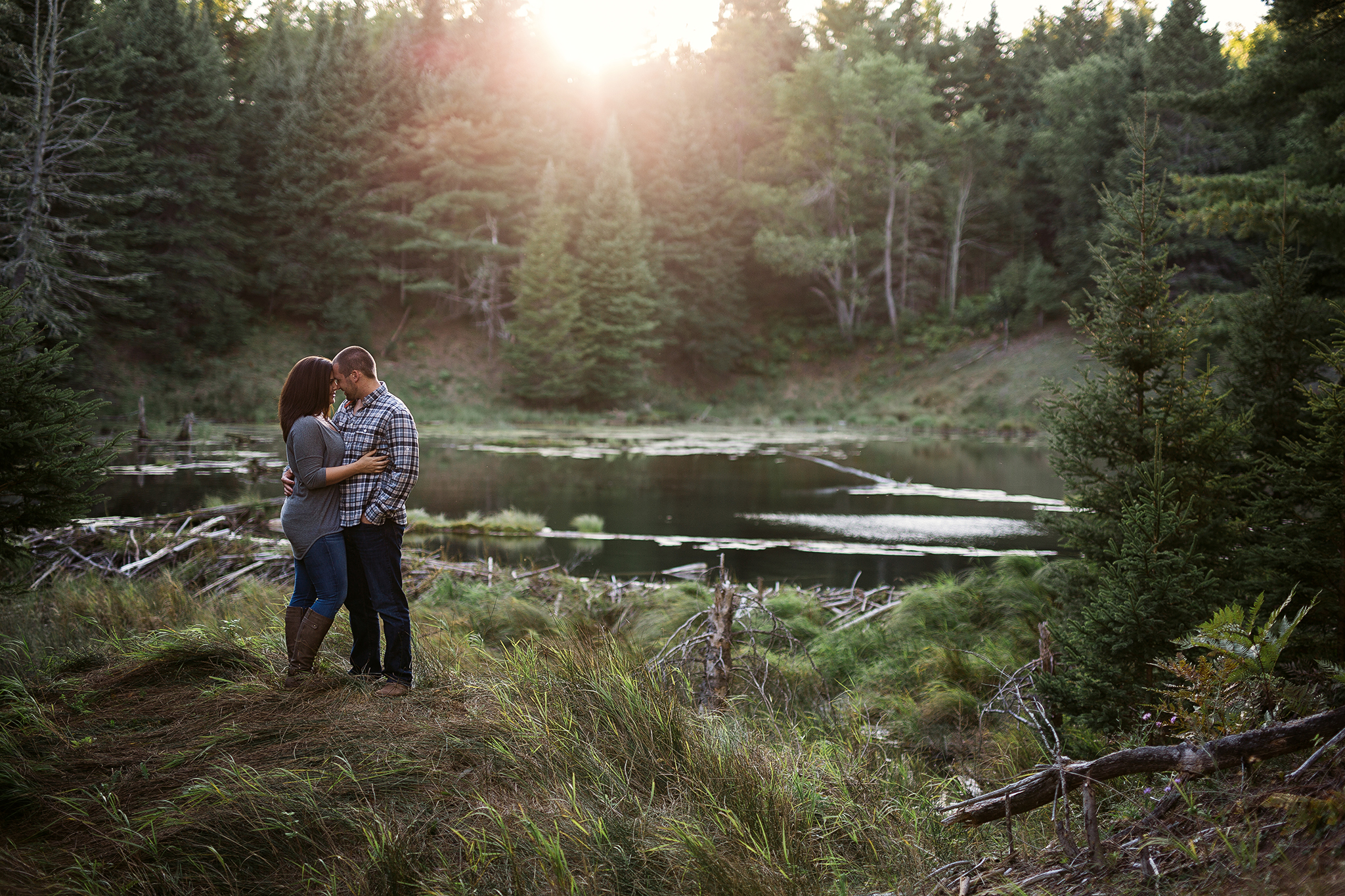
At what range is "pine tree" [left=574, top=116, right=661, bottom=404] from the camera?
39.4 m

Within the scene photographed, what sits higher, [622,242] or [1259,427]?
[622,242]

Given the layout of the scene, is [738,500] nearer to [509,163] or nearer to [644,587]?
[644,587]

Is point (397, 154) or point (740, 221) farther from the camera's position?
point (740, 221)

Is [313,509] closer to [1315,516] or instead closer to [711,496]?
[1315,516]

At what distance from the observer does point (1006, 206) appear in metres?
48.2

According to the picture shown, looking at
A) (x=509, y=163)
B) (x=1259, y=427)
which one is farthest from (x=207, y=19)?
(x=1259, y=427)

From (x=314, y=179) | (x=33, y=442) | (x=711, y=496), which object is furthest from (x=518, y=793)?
(x=314, y=179)

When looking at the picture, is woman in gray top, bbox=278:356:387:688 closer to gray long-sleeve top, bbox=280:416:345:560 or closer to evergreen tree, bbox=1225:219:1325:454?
gray long-sleeve top, bbox=280:416:345:560

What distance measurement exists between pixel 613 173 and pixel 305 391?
127 ft

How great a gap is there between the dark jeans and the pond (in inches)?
181

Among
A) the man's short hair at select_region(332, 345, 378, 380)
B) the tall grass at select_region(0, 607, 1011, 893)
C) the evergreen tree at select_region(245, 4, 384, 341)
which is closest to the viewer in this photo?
the tall grass at select_region(0, 607, 1011, 893)

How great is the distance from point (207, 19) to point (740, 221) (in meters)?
26.7

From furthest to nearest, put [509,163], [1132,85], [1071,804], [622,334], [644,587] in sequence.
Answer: [509,163] → [622,334] → [1132,85] → [644,587] → [1071,804]

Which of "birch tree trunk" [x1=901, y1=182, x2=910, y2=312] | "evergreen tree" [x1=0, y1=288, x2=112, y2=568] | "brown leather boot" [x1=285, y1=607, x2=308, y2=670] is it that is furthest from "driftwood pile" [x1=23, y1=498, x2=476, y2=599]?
"birch tree trunk" [x1=901, y1=182, x2=910, y2=312]
